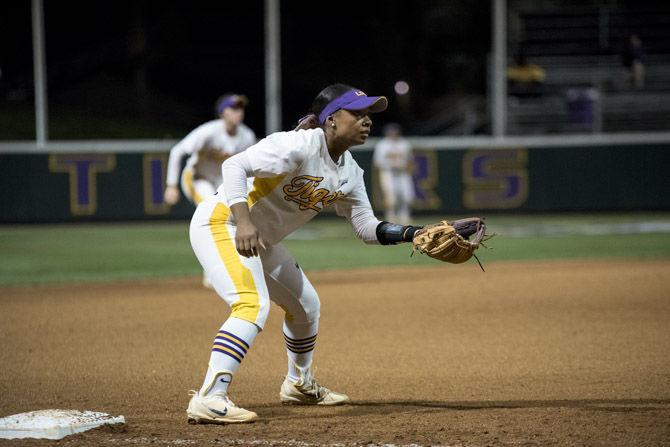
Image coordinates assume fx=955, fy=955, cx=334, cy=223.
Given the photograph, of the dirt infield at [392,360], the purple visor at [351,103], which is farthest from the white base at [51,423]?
the purple visor at [351,103]

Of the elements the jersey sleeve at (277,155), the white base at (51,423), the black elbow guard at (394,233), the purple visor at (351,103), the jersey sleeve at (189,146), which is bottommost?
the white base at (51,423)

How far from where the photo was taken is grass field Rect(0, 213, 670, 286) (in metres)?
13.4

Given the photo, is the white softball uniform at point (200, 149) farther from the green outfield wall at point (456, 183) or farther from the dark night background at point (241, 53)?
the dark night background at point (241, 53)

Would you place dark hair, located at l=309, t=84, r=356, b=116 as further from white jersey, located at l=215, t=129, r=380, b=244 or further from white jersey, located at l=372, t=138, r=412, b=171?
white jersey, located at l=372, t=138, r=412, b=171

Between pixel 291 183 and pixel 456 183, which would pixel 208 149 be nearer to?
pixel 291 183

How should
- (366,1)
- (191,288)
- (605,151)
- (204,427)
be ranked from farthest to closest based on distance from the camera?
1. (366,1)
2. (605,151)
3. (191,288)
4. (204,427)

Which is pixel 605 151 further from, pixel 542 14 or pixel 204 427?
pixel 204 427

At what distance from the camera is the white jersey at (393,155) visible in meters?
19.9

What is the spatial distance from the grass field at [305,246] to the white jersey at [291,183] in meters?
7.28

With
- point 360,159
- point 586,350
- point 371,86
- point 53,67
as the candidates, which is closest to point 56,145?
point 360,159

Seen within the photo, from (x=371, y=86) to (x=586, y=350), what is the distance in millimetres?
21752

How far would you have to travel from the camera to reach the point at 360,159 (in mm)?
21453

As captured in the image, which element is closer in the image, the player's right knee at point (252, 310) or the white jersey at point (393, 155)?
the player's right knee at point (252, 310)

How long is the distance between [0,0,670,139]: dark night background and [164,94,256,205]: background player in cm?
1621
